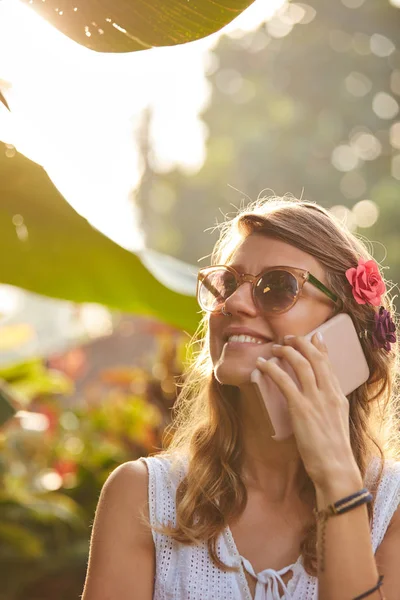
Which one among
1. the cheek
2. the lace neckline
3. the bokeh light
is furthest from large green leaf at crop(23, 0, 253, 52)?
the bokeh light

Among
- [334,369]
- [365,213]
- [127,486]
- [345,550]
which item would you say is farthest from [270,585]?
[365,213]

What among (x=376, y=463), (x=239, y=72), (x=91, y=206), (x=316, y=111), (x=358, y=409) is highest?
(x=239, y=72)

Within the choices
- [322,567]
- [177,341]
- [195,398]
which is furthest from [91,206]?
[177,341]

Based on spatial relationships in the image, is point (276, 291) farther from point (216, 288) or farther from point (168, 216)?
point (168, 216)

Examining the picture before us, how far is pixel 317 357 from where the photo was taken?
193 centimetres

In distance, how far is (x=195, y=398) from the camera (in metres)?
2.60

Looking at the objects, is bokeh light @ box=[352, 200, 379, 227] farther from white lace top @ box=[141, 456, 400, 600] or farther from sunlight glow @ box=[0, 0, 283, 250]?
white lace top @ box=[141, 456, 400, 600]

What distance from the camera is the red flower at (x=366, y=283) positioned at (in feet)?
7.19

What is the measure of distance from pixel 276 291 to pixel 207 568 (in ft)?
2.52

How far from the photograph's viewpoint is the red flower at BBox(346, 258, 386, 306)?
7.19 ft

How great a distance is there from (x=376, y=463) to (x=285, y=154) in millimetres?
17446

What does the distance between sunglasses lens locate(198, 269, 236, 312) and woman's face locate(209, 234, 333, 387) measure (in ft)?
0.11

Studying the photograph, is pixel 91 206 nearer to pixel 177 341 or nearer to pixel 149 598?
pixel 149 598

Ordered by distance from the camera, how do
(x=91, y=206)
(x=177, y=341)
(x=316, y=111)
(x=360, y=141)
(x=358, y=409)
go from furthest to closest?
(x=316, y=111) → (x=360, y=141) → (x=177, y=341) → (x=91, y=206) → (x=358, y=409)
